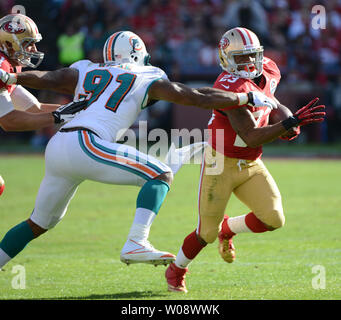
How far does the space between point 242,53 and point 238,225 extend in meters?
1.45

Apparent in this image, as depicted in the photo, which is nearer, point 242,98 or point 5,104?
point 242,98

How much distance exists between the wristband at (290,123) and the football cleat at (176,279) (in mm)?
1396

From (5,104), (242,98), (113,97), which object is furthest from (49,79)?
(242,98)

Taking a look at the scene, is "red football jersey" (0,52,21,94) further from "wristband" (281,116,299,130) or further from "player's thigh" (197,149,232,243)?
"wristband" (281,116,299,130)

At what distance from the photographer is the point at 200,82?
18141mm

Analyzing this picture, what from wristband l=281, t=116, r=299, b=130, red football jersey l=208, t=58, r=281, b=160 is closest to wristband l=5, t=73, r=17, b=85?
red football jersey l=208, t=58, r=281, b=160

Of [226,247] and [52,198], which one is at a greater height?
[52,198]

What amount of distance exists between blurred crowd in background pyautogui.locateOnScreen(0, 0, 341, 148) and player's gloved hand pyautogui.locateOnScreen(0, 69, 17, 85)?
12314 mm

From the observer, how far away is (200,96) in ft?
16.2

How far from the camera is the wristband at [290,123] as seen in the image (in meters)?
5.13

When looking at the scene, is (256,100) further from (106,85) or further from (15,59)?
(15,59)

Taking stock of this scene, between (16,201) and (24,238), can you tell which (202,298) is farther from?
(16,201)
